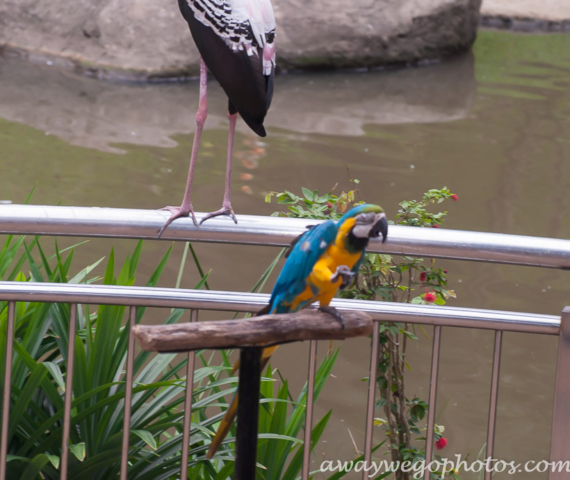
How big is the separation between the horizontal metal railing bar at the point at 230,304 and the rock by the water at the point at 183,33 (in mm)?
7584

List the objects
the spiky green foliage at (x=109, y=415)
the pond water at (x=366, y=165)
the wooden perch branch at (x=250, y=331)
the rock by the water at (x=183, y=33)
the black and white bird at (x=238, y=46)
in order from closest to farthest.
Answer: the wooden perch branch at (x=250, y=331), the black and white bird at (x=238, y=46), the spiky green foliage at (x=109, y=415), the pond water at (x=366, y=165), the rock by the water at (x=183, y=33)

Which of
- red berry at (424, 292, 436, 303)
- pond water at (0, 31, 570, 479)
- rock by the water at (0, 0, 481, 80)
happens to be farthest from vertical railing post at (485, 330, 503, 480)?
rock by the water at (0, 0, 481, 80)

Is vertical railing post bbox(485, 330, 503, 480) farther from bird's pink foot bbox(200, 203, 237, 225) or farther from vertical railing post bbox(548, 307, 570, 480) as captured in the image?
bird's pink foot bbox(200, 203, 237, 225)

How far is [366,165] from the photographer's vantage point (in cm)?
664

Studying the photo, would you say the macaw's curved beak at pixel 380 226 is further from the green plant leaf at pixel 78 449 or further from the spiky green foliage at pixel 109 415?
the green plant leaf at pixel 78 449

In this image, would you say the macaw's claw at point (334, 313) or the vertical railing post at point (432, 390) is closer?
the macaw's claw at point (334, 313)

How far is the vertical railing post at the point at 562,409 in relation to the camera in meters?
1.55

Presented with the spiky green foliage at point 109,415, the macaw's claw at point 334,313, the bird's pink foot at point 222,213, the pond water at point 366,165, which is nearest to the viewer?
the macaw's claw at point 334,313

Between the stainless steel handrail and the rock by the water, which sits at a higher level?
the rock by the water

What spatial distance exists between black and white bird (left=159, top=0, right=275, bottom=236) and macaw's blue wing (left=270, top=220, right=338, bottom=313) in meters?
0.46

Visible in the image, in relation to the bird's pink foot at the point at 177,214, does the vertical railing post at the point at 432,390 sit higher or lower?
lower

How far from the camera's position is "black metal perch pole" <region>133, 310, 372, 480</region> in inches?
44.3

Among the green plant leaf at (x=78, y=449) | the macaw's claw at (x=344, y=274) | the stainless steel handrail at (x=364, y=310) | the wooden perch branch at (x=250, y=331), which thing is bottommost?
the green plant leaf at (x=78, y=449)

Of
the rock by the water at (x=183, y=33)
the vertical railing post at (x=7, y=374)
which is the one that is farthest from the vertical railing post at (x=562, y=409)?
the rock by the water at (x=183, y=33)
